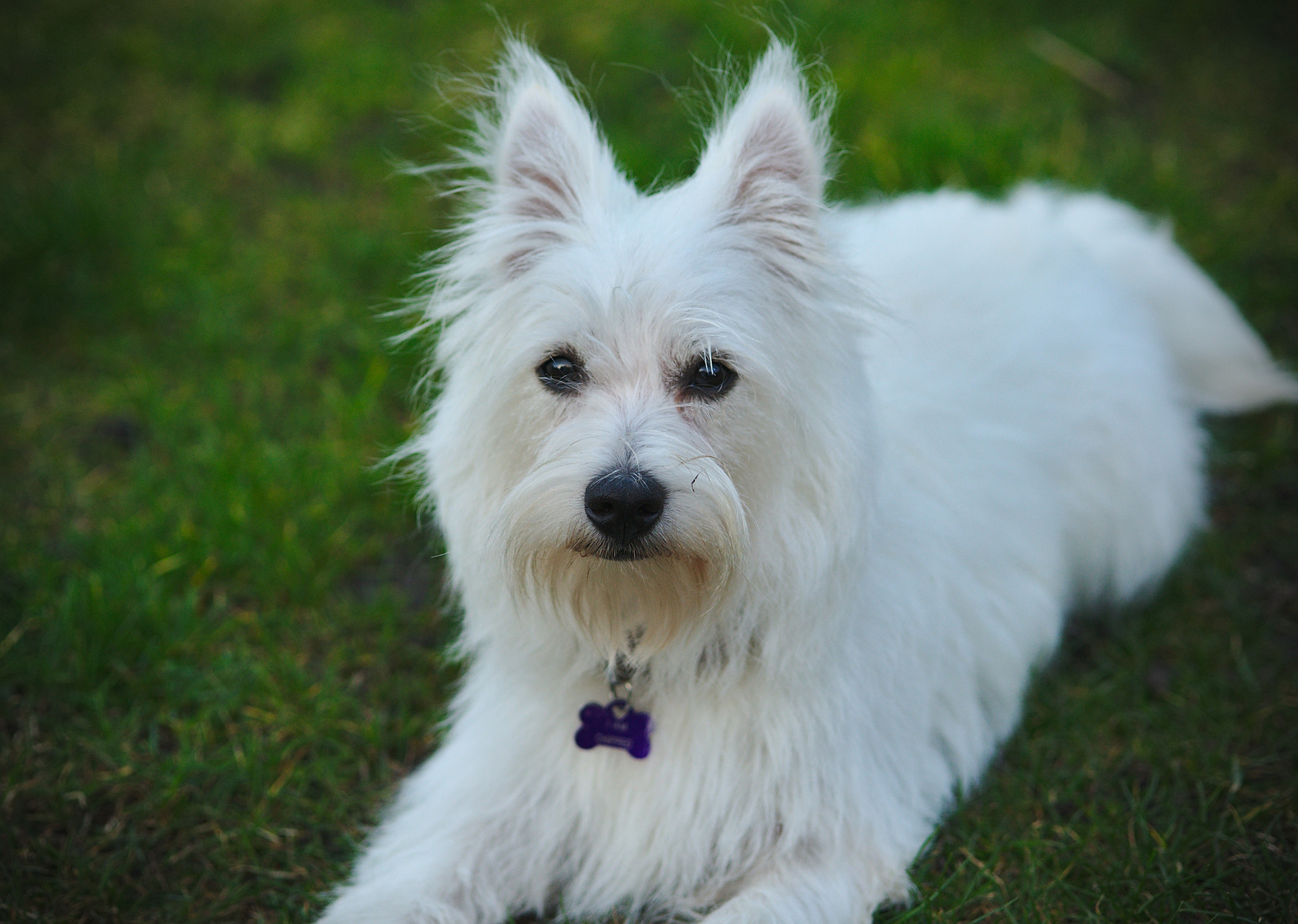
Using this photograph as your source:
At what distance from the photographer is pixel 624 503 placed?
86.4 inches

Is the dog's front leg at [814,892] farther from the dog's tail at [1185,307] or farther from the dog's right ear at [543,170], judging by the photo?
the dog's tail at [1185,307]

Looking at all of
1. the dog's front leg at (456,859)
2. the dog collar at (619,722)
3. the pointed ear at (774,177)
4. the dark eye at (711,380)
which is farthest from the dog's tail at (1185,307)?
the dog's front leg at (456,859)

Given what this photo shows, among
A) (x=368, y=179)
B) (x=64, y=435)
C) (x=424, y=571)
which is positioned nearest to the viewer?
(x=424, y=571)

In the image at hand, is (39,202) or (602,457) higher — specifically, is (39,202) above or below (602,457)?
below

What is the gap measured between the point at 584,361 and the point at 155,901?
1.82 metres

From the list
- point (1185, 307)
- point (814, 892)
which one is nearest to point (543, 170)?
point (814, 892)

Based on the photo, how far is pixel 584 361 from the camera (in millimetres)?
2420

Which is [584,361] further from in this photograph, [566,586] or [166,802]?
[166,802]

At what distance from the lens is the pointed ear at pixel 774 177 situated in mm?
2512

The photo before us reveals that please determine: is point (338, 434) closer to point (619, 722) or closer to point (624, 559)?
point (619, 722)

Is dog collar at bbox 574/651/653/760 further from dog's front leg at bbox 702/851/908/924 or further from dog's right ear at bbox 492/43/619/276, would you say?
dog's right ear at bbox 492/43/619/276

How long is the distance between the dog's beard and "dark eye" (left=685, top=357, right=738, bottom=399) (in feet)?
0.65

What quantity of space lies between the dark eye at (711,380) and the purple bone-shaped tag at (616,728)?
79 cm

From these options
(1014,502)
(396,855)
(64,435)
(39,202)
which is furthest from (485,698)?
(39,202)
